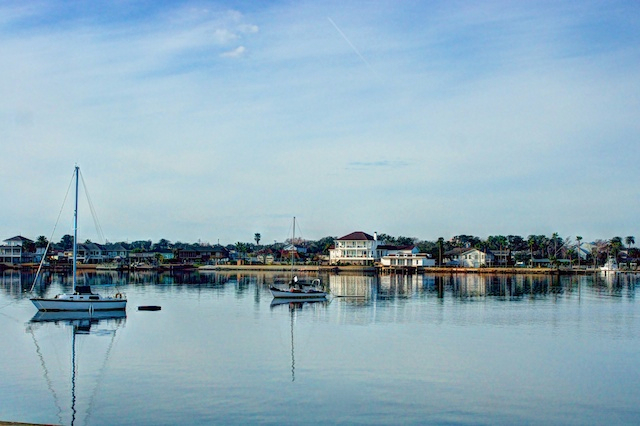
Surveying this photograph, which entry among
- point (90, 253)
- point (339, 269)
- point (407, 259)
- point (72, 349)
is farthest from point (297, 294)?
point (90, 253)

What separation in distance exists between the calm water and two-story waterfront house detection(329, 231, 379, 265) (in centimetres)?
10348

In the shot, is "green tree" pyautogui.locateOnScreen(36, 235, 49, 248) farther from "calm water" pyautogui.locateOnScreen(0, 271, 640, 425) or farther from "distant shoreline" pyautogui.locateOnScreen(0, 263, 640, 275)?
"calm water" pyautogui.locateOnScreen(0, 271, 640, 425)

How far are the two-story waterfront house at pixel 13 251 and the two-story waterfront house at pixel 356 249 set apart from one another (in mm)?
83374

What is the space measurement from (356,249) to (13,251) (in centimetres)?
9210

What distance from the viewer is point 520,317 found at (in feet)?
177

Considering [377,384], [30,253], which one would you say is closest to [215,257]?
[30,253]

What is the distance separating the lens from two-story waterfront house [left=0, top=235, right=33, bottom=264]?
560 feet

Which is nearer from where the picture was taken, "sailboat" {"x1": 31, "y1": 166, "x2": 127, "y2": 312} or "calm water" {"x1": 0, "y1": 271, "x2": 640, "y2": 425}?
"calm water" {"x1": 0, "y1": 271, "x2": 640, "y2": 425}

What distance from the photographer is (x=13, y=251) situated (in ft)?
562

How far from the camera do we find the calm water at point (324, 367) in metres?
24.4

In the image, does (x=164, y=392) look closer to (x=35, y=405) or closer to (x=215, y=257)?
(x=35, y=405)

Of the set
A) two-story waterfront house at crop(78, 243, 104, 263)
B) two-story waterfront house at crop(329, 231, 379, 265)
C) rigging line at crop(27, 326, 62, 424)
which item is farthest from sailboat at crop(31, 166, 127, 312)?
two-story waterfront house at crop(78, 243, 104, 263)

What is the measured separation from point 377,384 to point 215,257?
16238cm

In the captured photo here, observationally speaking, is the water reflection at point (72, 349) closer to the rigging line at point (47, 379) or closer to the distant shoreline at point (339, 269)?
the rigging line at point (47, 379)
